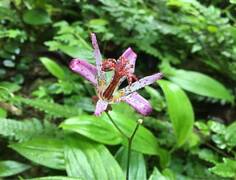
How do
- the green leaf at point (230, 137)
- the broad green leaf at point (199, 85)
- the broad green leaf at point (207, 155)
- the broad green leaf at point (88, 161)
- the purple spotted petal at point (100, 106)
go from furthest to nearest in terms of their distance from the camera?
1. the broad green leaf at point (199, 85)
2. the broad green leaf at point (207, 155)
3. the green leaf at point (230, 137)
4. the broad green leaf at point (88, 161)
5. the purple spotted petal at point (100, 106)

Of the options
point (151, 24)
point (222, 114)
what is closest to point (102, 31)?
point (151, 24)

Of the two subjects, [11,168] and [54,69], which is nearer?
[11,168]

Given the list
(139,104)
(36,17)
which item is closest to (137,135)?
(139,104)

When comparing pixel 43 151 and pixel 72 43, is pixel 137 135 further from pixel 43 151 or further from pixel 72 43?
pixel 72 43

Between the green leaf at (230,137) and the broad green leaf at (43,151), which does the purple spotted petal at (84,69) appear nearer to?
the broad green leaf at (43,151)

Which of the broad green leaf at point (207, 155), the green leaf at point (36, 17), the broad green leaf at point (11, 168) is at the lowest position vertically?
the broad green leaf at point (11, 168)

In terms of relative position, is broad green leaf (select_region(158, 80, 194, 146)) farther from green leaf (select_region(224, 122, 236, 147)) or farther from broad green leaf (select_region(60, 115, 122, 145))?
broad green leaf (select_region(60, 115, 122, 145))

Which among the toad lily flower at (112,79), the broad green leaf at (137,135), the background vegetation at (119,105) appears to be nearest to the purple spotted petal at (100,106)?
the toad lily flower at (112,79)

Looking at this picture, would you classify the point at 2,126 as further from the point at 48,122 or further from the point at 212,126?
the point at 212,126
